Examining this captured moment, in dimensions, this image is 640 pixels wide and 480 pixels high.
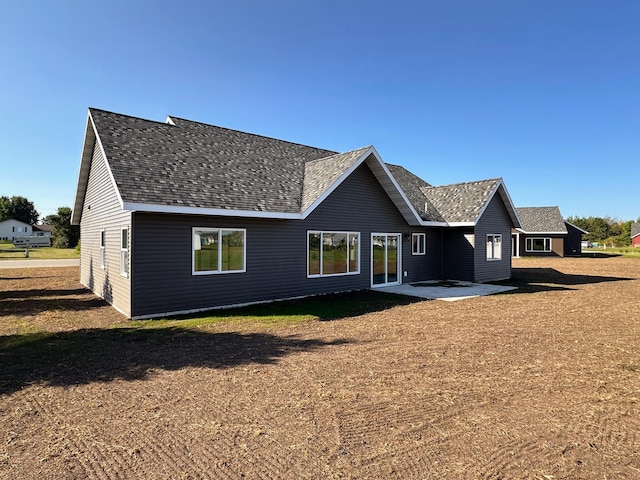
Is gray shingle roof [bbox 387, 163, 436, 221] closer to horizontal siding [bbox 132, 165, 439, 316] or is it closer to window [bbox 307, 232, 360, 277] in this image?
horizontal siding [bbox 132, 165, 439, 316]

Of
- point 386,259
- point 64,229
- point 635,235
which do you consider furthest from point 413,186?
point 635,235

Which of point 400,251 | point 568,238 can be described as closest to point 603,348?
point 400,251

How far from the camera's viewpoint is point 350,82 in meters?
17.5

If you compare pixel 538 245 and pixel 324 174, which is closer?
pixel 324 174

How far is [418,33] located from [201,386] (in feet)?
51.7

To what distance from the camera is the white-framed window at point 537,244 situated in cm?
4277

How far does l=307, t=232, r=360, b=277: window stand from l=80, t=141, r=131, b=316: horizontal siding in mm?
6314

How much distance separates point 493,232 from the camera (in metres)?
19.3

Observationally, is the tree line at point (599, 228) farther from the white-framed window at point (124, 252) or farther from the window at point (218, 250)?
the white-framed window at point (124, 252)

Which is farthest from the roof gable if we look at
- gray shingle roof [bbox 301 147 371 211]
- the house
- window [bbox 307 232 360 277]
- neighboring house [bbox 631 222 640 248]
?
neighboring house [bbox 631 222 640 248]

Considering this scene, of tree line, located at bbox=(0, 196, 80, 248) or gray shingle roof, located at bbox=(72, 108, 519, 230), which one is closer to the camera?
gray shingle roof, located at bbox=(72, 108, 519, 230)

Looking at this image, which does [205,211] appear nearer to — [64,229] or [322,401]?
[322,401]

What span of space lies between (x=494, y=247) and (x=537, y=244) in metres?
29.1

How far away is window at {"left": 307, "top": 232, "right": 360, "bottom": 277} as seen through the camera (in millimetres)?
13875
